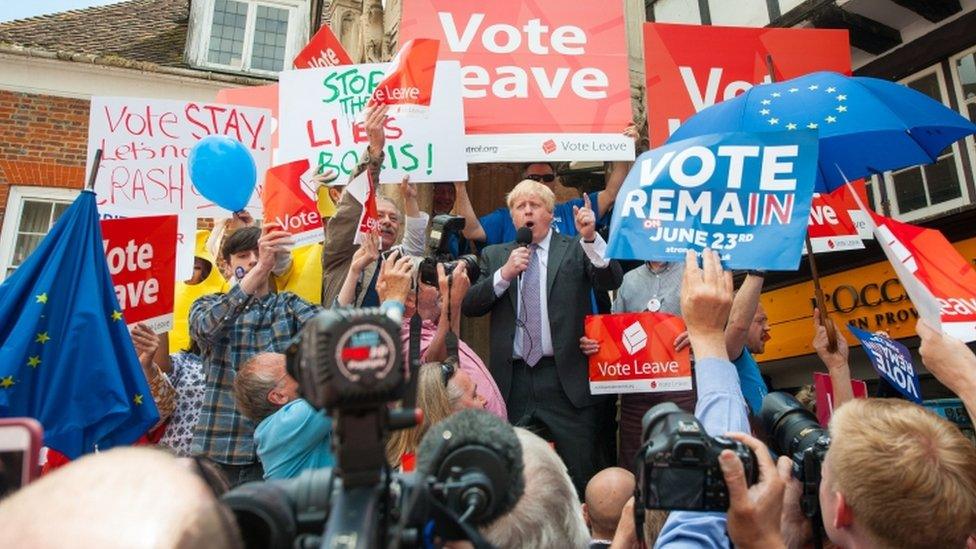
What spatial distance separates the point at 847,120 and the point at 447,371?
244cm

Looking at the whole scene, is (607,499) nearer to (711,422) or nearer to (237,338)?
(711,422)

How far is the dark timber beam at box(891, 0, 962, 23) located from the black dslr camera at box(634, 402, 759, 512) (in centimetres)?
745

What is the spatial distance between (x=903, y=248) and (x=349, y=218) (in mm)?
2661

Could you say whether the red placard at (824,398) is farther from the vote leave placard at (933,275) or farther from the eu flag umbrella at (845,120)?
the vote leave placard at (933,275)

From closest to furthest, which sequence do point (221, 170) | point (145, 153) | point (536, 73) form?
1. point (221, 170)
2. point (145, 153)
3. point (536, 73)

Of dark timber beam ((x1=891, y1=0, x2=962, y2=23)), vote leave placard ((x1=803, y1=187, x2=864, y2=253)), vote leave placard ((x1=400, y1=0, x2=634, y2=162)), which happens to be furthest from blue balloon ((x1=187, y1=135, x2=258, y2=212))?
dark timber beam ((x1=891, y1=0, x2=962, y2=23))

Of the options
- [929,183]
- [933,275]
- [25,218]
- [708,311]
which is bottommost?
[25,218]

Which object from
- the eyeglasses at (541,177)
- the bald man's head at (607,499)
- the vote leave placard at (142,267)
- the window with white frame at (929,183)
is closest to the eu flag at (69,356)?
the vote leave placard at (142,267)

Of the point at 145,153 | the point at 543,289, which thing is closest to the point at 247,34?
the point at 145,153

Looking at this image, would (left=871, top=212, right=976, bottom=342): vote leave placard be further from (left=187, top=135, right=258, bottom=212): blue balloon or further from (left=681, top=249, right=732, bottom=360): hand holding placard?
(left=187, top=135, right=258, bottom=212): blue balloon

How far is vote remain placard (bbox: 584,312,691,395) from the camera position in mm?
3580

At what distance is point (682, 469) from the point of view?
135cm

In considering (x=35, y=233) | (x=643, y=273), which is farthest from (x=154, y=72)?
(x=643, y=273)

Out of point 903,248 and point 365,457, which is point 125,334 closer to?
point 365,457
